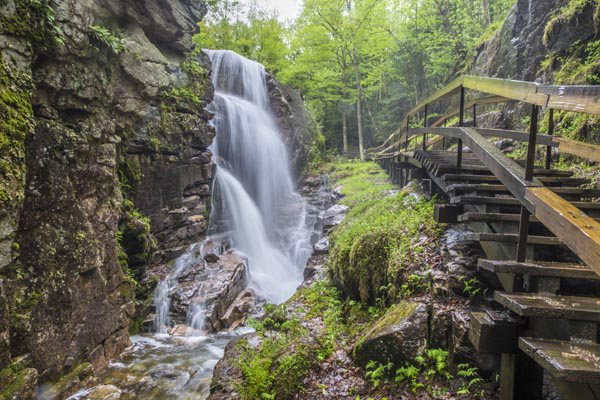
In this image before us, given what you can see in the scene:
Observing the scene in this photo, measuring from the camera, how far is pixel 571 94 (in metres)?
2.24

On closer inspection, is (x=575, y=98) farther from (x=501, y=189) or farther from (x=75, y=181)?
(x=75, y=181)

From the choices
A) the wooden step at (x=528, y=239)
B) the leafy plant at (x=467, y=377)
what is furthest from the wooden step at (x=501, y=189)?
the leafy plant at (x=467, y=377)

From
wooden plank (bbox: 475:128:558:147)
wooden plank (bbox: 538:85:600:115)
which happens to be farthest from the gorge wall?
wooden plank (bbox: 475:128:558:147)

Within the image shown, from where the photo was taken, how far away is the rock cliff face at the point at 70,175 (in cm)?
470

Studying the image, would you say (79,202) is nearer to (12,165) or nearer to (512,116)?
(12,165)

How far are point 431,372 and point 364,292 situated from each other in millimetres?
2152

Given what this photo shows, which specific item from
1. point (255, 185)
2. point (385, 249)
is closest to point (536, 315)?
point (385, 249)

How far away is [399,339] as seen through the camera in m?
3.59

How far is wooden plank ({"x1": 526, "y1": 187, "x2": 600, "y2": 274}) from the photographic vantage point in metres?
1.85

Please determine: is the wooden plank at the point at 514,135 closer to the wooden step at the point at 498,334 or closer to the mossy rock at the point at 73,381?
the wooden step at the point at 498,334

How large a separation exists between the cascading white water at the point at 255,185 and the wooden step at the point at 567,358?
826 cm

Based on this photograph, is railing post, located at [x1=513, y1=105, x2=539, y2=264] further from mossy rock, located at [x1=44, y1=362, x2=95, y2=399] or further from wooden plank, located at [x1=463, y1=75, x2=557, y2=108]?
mossy rock, located at [x1=44, y1=362, x2=95, y2=399]

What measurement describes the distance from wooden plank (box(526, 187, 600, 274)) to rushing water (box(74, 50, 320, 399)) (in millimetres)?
5470

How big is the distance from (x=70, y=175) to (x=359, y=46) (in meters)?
18.5
